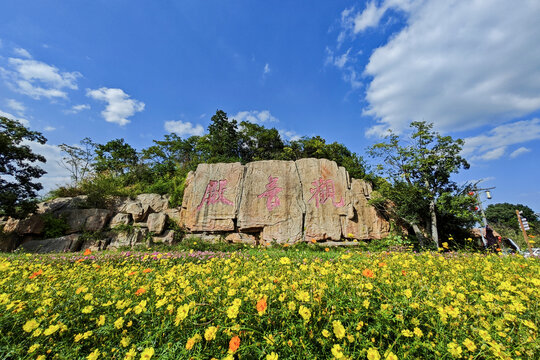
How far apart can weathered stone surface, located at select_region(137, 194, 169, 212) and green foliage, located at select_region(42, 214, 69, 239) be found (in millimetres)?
3318

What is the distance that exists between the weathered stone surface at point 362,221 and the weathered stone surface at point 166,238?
7.96 meters

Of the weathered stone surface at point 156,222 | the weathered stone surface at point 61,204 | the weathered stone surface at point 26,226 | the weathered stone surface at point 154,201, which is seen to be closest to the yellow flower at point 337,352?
the weathered stone surface at point 156,222

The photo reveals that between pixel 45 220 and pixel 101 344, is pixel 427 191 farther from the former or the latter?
pixel 45 220

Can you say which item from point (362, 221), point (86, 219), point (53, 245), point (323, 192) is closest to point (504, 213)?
point (362, 221)

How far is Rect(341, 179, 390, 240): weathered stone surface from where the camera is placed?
9.99 m

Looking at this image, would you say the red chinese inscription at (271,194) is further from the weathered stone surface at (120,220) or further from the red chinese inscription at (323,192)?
the weathered stone surface at (120,220)

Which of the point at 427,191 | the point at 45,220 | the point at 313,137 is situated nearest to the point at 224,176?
the point at 45,220

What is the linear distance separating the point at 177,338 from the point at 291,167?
10.1 m

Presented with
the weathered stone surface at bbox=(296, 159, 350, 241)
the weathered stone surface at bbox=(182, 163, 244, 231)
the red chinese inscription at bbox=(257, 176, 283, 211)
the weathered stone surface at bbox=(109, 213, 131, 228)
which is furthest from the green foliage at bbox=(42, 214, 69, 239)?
the weathered stone surface at bbox=(296, 159, 350, 241)

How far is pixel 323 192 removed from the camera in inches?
415

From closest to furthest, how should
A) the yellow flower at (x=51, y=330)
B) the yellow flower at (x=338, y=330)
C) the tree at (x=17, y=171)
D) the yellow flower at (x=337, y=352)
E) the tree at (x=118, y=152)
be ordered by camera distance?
the yellow flower at (x=337, y=352)
the yellow flower at (x=338, y=330)
the yellow flower at (x=51, y=330)
the tree at (x=17, y=171)
the tree at (x=118, y=152)

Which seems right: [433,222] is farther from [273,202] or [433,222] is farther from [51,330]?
[51,330]

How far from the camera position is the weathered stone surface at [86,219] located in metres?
10.5

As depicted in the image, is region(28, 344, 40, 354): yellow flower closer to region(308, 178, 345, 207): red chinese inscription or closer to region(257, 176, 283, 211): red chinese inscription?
region(257, 176, 283, 211): red chinese inscription
